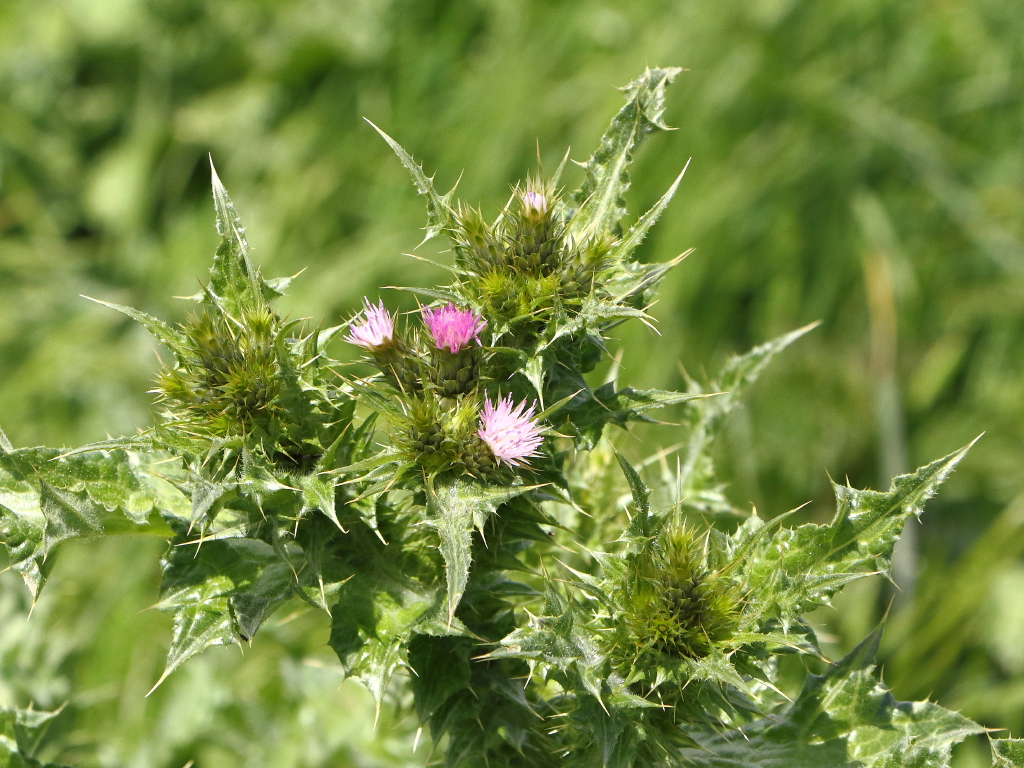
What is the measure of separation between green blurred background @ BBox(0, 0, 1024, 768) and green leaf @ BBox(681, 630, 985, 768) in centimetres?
249

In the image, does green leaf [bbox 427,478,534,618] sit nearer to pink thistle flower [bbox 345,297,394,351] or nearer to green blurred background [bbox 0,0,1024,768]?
pink thistle flower [bbox 345,297,394,351]

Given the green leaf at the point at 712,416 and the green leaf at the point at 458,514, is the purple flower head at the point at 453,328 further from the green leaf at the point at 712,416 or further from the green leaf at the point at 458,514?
the green leaf at the point at 712,416

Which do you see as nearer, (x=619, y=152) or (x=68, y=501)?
(x=68, y=501)

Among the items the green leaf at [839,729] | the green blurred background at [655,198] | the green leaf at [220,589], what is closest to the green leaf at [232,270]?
the green leaf at [220,589]

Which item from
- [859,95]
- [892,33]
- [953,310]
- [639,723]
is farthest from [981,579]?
[639,723]

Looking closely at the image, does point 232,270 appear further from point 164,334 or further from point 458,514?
point 458,514

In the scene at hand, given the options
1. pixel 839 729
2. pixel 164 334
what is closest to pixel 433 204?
pixel 164 334

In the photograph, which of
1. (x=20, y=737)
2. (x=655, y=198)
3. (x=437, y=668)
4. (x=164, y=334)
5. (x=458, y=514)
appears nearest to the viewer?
(x=458, y=514)

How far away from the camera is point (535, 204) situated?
1458 mm

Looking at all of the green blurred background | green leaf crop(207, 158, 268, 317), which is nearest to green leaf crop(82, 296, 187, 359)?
green leaf crop(207, 158, 268, 317)

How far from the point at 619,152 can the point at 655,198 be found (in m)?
2.96

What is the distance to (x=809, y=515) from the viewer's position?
14.7 feet

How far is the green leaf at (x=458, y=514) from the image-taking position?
4.02 ft

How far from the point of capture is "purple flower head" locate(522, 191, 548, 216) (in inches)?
56.9
